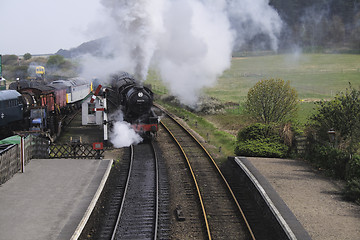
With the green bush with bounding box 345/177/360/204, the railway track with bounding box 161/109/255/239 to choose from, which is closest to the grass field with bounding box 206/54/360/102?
the railway track with bounding box 161/109/255/239

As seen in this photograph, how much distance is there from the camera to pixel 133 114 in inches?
899

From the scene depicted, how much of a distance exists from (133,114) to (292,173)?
10.5 metres

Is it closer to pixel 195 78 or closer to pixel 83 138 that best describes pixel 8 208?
pixel 83 138

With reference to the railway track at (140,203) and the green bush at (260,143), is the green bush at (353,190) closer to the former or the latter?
the green bush at (260,143)

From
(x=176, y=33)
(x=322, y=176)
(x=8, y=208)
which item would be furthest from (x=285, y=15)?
(x=8, y=208)

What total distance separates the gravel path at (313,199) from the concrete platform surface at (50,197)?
256 inches

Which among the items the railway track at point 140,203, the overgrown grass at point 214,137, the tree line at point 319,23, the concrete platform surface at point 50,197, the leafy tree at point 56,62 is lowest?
the railway track at point 140,203

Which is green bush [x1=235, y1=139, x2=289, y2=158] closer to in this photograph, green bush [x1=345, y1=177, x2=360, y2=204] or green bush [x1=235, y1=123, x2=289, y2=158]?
green bush [x1=235, y1=123, x2=289, y2=158]

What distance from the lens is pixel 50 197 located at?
41.6 feet

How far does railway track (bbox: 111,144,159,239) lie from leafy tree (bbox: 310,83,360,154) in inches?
320

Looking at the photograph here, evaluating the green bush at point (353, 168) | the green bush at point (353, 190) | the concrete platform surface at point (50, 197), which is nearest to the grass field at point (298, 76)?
the concrete platform surface at point (50, 197)

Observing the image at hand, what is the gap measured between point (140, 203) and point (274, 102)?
13657 mm

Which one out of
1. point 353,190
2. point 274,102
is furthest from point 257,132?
point 353,190

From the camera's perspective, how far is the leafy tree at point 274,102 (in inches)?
943
